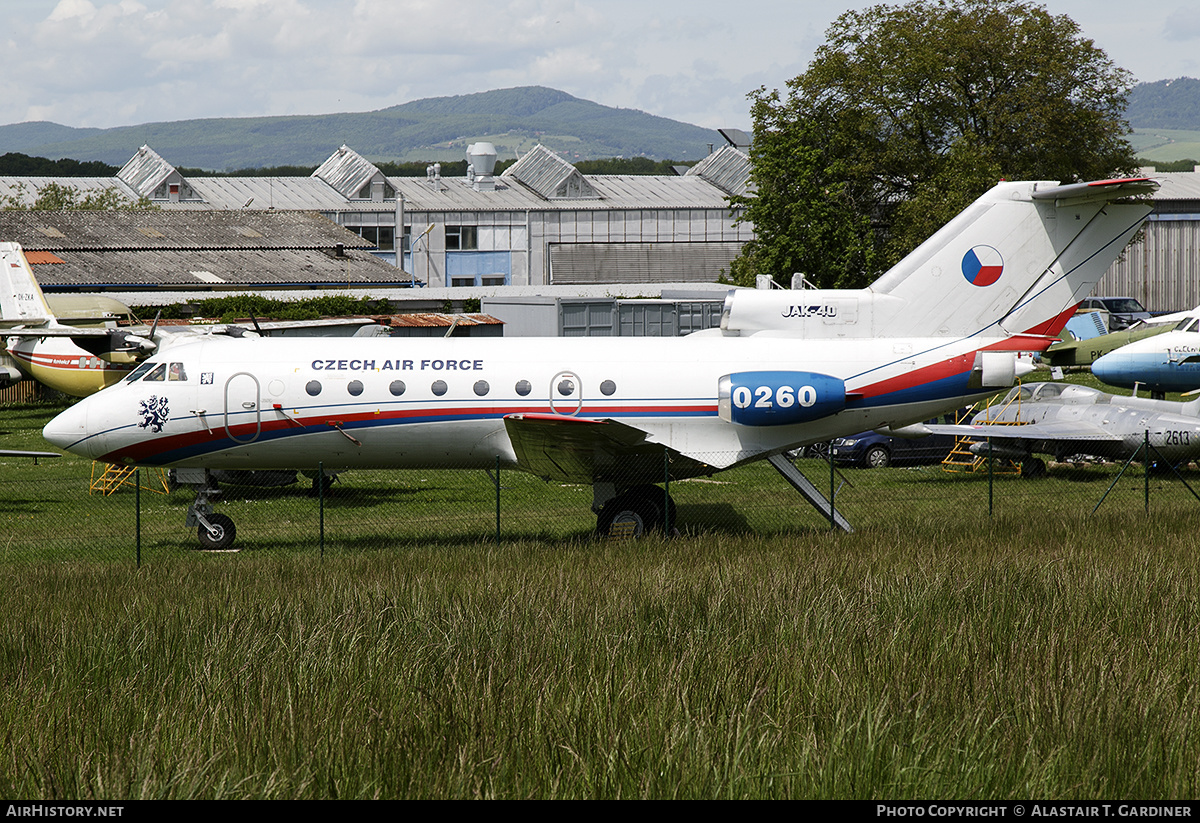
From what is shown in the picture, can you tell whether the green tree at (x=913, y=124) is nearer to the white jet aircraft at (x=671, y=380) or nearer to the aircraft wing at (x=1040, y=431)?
the aircraft wing at (x=1040, y=431)

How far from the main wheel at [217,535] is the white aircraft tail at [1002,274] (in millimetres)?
9814

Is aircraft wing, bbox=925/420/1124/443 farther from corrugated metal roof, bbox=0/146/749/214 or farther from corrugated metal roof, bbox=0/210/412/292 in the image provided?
corrugated metal roof, bbox=0/146/749/214

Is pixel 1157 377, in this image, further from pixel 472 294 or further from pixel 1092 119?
pixel 472 294

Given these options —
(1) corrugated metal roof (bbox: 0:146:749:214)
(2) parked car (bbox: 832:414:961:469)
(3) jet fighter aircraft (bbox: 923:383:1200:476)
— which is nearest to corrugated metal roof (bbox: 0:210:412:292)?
(1) corrugated metal roof (bbox: 0:146:749:214)

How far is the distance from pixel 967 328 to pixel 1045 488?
858 cm

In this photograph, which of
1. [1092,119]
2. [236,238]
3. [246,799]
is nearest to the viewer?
[246,799]

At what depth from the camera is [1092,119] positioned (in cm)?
5138

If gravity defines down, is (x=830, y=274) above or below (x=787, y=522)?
above

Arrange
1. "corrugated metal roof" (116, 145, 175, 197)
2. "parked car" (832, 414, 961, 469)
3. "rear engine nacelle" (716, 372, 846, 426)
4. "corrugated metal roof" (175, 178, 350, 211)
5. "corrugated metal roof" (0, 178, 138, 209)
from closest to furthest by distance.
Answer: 1. "rear engine nacelle" (716, 372, 846, 426)
2. "parked car" (832, 414, 961, 469)
3. "corrugated metal roof" (0, 178, 138, 209)
4. "corrugated metal roof" (175, 178, 350, 211)
5. "corrugated metal roof" (116, 145, 175, 197)

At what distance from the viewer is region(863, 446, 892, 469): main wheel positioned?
1131 inches

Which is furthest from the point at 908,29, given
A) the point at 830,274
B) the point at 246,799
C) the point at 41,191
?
the point at 41,191

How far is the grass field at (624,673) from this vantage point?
5.96 metres

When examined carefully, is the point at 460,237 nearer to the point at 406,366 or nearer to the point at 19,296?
the point at 19,296

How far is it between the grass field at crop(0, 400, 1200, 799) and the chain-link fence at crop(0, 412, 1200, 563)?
3.71 metres
